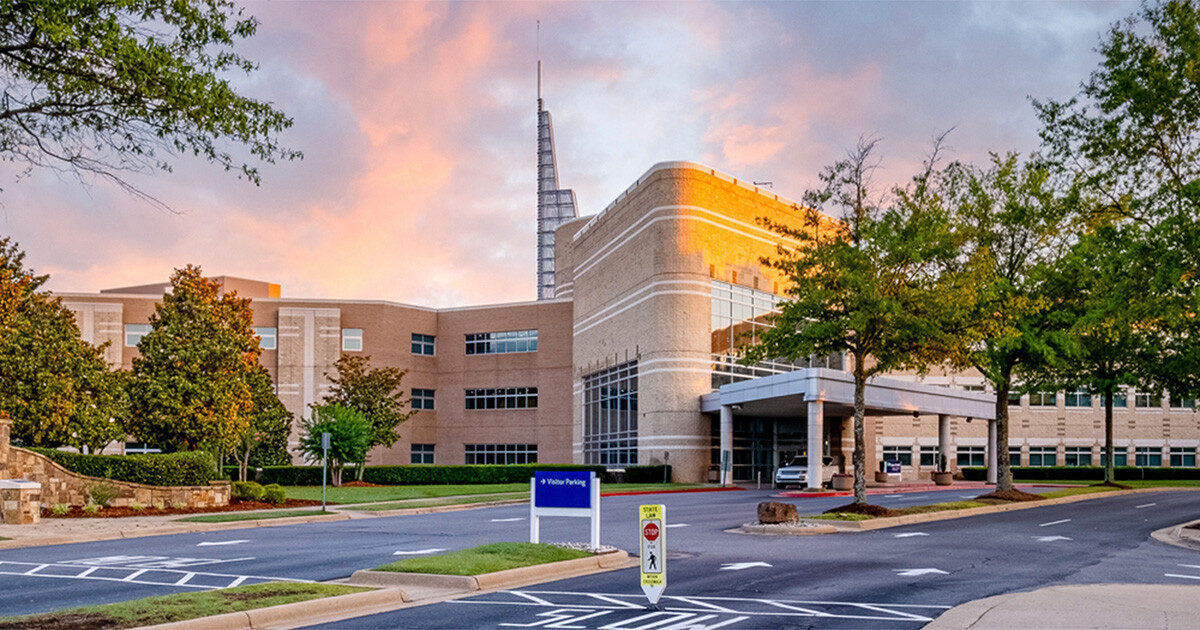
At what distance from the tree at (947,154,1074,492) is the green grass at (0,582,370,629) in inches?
936

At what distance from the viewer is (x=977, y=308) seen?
99.6 ft

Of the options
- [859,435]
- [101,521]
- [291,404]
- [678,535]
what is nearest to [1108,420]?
[859,435]

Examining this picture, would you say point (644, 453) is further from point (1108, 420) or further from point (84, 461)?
point (84, 461)

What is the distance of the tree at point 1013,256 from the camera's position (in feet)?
103

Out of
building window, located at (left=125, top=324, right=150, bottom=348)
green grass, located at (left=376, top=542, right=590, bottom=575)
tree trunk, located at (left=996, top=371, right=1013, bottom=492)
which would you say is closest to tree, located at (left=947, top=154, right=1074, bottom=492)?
tree trunk, located at (left=996, top=371, right=1013, bottom=492)

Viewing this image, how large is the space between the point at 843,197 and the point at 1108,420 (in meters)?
27.7

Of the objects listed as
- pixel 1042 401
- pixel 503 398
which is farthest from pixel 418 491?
pixel 1042 401

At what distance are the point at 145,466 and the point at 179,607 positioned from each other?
20.9m

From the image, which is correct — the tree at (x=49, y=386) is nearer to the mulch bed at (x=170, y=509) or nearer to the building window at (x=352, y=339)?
the mulch bed at (x=170, y=509)

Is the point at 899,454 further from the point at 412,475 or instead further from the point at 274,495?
the point at 274,495

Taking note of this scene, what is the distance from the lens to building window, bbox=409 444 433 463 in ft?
222

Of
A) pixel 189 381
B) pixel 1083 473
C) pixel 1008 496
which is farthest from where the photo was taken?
pixel 1083 473

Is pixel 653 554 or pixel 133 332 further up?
pixel 133 332

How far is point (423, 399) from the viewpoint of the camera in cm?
6850
